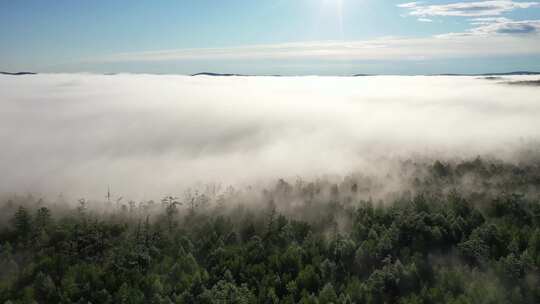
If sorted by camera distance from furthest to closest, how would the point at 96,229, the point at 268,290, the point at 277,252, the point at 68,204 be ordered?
the point at 68,204
the point at 96,229
the point at 277,252
the point at 268,290

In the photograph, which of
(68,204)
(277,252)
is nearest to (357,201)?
(277,252)

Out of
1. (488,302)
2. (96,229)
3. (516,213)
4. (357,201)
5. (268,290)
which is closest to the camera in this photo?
(488,302)

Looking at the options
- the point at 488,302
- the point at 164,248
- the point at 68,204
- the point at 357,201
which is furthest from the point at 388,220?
the point at 68,204

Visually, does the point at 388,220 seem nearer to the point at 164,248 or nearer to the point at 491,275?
the point at 491,275

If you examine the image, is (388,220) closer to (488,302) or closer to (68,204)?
(488,302)

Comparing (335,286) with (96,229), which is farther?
(96,229)

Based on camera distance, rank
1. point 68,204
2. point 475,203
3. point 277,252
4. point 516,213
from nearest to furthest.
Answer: point 277,252
point 516,213
point 475,203
point 68,204
